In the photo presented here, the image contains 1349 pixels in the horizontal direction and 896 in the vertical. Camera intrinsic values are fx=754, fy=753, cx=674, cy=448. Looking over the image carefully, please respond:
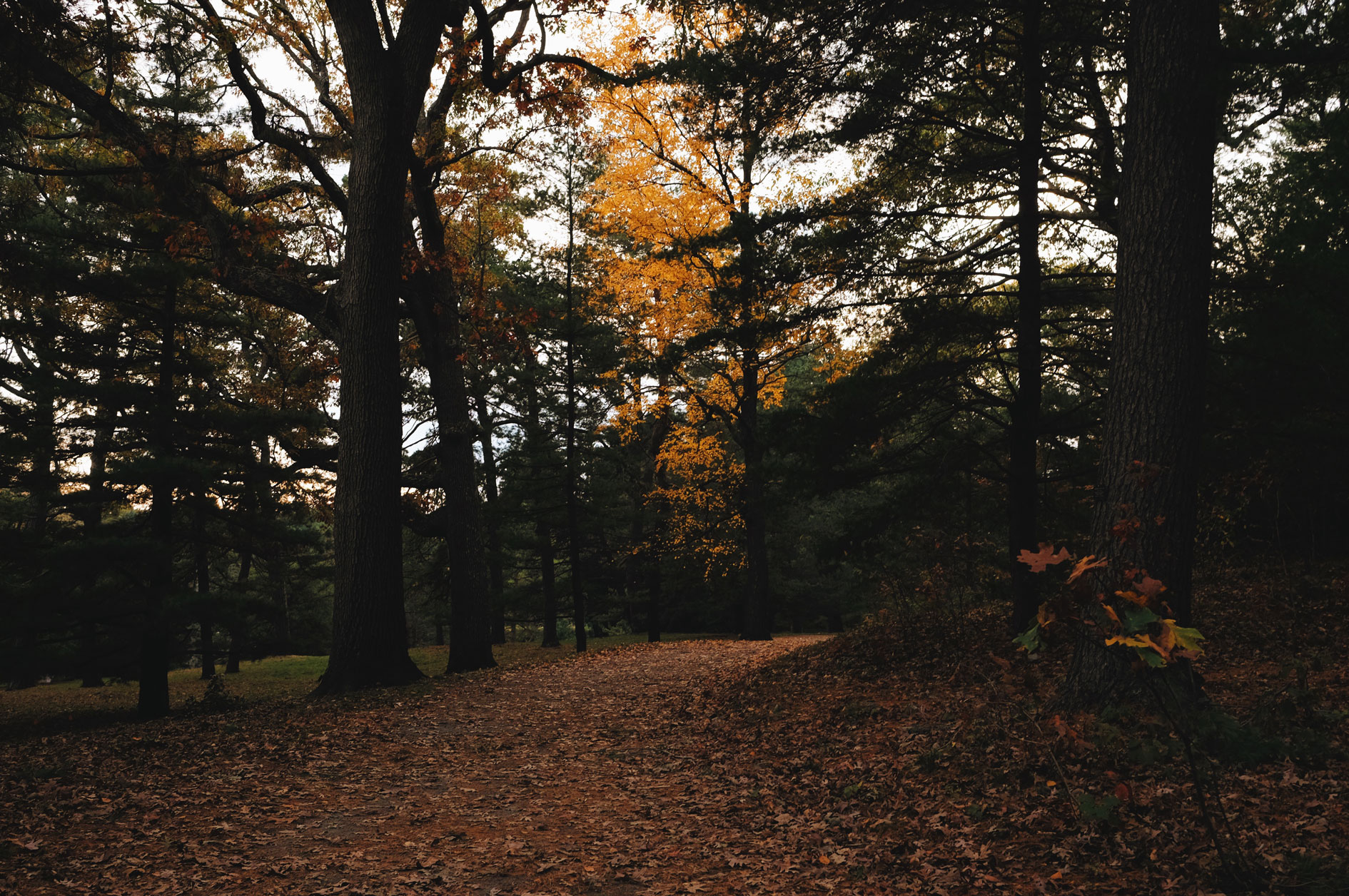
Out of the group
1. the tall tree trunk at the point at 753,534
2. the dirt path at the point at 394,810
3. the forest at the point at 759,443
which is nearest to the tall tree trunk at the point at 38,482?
the forest at the point at 759,443

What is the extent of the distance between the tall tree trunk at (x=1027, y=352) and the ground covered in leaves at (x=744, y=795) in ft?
3.84

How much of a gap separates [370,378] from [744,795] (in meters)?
7.66

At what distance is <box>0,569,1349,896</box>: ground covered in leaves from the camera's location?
12.9 ft

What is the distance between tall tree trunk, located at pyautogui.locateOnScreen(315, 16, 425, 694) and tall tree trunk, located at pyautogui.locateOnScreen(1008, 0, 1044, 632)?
7.83 m

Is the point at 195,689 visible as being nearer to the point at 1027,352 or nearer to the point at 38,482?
the point at 38,482

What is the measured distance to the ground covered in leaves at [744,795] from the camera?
393 cm

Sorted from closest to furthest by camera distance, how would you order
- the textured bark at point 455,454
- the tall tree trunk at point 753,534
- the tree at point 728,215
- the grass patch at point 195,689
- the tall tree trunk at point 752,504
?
the tree at point 728,215
the grass patch at point 195,689
the textured bark at point 455,454
the tall tree trunk at point 752,504
the tall tree trunk at point 753,534

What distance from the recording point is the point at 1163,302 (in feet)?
17.1

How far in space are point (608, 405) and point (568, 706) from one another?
46.3 ft

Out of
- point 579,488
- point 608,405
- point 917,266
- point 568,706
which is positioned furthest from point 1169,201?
point 608,405

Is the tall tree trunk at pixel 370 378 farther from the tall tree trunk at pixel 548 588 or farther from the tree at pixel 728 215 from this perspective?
the tall tree trunk at pixel 548 588

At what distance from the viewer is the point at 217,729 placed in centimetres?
825

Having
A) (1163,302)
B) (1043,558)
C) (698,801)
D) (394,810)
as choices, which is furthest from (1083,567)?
(394,810)

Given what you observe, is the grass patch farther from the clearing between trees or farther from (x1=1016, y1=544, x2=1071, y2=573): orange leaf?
(x1=1016, y1=544, x2=1071, y2=573): orange leaf
